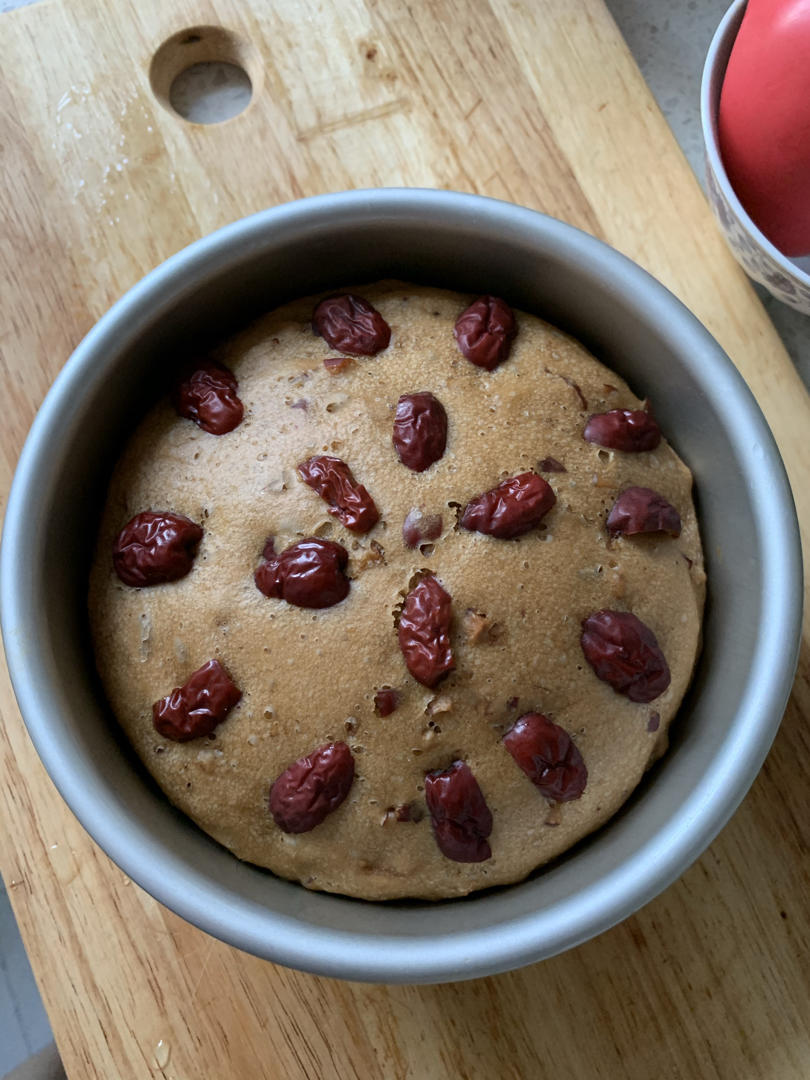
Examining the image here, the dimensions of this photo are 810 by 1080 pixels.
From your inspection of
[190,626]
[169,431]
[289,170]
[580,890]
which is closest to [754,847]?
[580,890]

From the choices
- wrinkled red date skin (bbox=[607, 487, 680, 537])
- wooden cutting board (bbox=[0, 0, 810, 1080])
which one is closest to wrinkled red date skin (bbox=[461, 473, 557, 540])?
wrinkled red date skin (bbox=[607, 487, 680, 537])

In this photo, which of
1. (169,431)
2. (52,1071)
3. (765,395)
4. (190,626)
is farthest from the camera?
(52,1071)

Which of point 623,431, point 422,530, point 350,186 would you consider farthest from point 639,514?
point 350,186

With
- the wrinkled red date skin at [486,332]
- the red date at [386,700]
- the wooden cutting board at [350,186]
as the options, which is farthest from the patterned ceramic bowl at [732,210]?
the red date at [386,700]

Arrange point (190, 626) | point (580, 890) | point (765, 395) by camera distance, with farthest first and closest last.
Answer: point (765, 395), point (190, 626), point (580, 890)

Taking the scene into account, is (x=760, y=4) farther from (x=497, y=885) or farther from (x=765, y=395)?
(x=497, y=885)

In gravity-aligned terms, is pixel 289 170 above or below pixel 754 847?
above

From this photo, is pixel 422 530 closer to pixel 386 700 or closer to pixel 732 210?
pixel 386 700

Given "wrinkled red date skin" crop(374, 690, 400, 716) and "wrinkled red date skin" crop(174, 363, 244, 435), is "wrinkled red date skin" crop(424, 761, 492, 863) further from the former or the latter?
"wrinkled red date skin" crop(174, 363, 244, 435)
